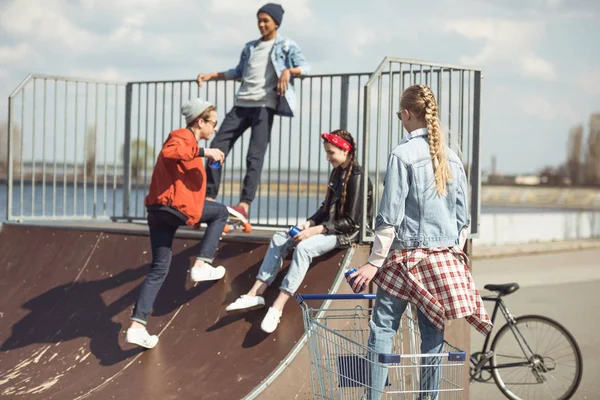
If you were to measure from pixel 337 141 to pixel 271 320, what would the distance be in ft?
4.49

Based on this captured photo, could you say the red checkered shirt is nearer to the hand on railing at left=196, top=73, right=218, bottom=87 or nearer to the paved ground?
the paved ground

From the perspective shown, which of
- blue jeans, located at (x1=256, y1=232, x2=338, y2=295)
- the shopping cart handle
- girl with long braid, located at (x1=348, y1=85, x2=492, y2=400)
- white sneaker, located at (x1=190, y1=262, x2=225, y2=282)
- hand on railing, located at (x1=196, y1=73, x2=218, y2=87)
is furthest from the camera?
hand on railing, located at (x1=196, y1=73, x2=218, y2=87)

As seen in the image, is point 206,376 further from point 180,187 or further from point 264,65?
point 264,65

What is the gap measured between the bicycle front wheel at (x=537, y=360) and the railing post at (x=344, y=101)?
2.27 m

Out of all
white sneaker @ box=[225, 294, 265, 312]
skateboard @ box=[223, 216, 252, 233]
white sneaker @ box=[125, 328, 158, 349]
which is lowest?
white sneaker @ box=[125, 328, 158, 349]

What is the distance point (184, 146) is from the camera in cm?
634

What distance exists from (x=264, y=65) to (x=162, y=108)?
2.01 m

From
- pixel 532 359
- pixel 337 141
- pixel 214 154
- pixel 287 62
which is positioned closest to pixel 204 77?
pixel 287 62

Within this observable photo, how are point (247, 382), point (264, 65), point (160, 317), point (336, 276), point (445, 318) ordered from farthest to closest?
point (264, 65)
point (160, 317)
point (336, 276)
point (247, 382)
point (445, 318)

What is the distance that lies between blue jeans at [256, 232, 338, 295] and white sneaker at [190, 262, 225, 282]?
0.42 metres

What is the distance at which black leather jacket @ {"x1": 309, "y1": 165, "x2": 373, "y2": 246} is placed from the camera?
20.9 feet

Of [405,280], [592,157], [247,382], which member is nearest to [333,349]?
[405,280]

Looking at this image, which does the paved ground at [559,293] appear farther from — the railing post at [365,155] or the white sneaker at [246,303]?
the white sneaker at [246,303]

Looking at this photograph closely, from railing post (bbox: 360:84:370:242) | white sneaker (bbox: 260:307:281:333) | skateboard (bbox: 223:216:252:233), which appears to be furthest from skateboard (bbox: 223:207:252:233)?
white sneaker (bbox: 260:307:281:333)
